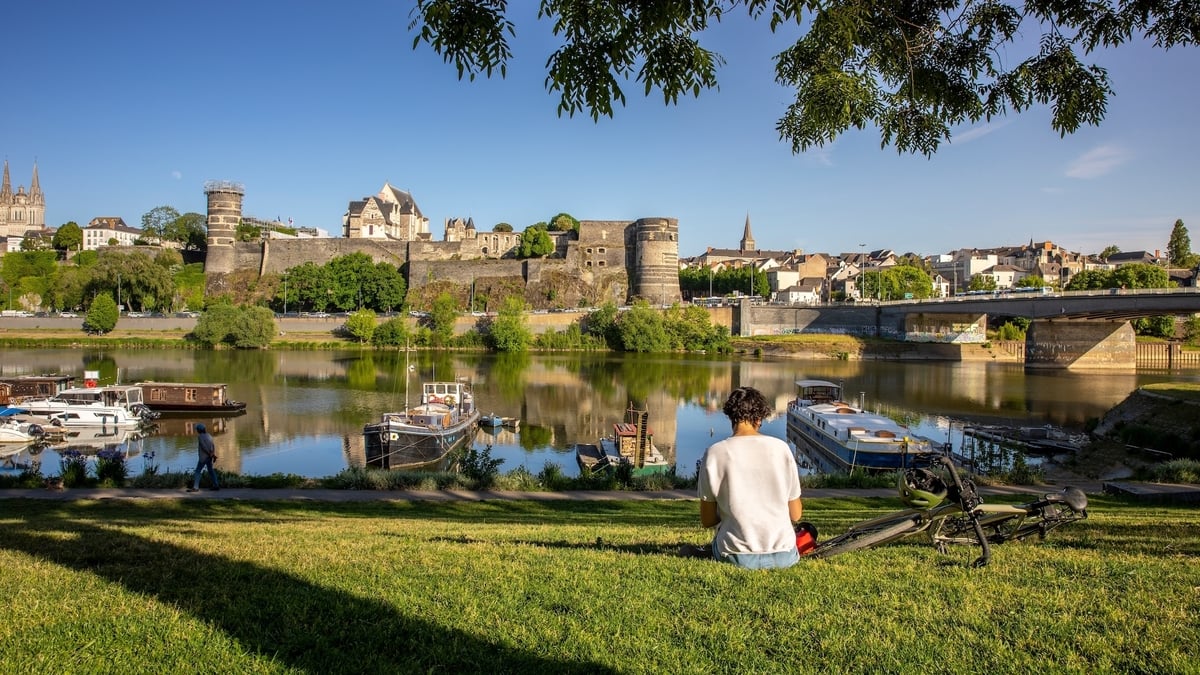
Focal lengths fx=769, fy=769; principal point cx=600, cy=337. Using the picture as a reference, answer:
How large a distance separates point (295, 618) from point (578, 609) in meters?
1.66

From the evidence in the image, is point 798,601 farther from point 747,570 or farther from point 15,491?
point 15,491

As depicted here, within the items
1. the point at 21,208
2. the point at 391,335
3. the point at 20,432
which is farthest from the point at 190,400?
the point at 21,208

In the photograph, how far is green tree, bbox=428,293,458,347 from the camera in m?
72.3

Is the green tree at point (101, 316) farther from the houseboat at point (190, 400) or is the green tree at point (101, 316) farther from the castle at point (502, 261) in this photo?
the houseboat at point (190, 400)

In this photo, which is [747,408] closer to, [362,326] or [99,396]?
[99,396]

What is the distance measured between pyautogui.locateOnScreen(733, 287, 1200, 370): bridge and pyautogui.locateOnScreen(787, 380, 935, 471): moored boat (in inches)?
1293

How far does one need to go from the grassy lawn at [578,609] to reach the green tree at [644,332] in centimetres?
6379

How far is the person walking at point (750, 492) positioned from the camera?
195 inches

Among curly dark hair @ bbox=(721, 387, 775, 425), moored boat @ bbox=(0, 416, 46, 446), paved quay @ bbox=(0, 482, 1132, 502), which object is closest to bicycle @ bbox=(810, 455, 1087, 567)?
curly dark hair @ bbox=(721, 387, 775, 425)

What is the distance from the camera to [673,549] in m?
6.38

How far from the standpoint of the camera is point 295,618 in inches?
178

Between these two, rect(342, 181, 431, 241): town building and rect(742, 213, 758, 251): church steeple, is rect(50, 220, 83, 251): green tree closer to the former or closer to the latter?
rect(342, 181, 431, 241): town building

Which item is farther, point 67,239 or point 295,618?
point 67,239

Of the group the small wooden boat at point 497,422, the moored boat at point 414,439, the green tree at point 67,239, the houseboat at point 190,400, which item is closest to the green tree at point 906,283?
the small wooden boat at point 497,422
